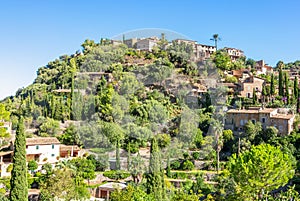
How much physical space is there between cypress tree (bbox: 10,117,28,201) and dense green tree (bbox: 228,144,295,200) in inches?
324

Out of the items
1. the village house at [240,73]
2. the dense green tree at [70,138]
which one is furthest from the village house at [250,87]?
the dense green tree at [70,138]

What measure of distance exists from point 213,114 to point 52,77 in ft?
75.5

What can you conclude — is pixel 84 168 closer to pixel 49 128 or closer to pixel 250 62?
pixel 49 128

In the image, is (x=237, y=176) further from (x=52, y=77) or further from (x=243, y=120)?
(x=52, y=77)

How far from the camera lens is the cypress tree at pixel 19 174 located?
512 inches

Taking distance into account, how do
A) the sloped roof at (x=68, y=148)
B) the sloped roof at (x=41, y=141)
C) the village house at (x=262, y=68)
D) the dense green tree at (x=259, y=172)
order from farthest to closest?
the village house at (x=262, y=68)
the sloped roof at (x=68, y=148)
the sloped roof at (x=41, y=141)
the dense green tree at (x=259, y=172)

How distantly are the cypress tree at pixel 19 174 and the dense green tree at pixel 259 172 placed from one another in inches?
324

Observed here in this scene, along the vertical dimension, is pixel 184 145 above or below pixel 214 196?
above

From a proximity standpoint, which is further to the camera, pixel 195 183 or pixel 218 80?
pixel 218 80

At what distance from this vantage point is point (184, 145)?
2256 centimetres

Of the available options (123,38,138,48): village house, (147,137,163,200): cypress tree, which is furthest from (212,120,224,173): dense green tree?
(123,38,138,48): village house

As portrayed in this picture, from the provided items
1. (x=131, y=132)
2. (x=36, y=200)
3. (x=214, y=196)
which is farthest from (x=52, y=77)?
(x=214, y=196)

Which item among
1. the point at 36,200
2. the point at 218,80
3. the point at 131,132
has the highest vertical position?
the point at 218,80

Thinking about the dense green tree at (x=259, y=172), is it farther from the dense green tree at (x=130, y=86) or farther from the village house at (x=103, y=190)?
the dense green tree at (x=130, y=86)
